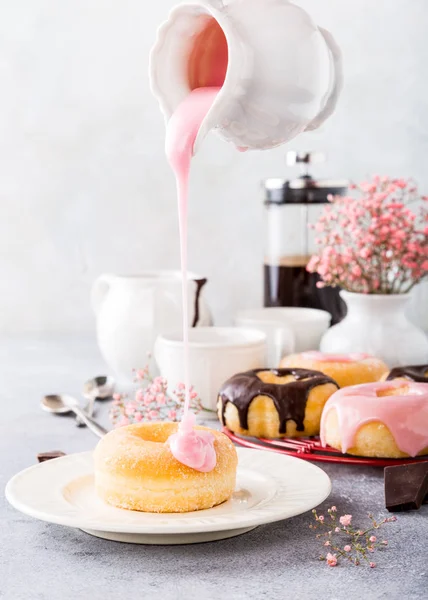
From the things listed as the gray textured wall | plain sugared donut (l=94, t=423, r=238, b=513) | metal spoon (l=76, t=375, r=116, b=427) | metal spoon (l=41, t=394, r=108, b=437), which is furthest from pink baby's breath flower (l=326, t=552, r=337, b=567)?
the gray textured wall

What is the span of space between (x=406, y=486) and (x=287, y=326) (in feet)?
Result: 2.25

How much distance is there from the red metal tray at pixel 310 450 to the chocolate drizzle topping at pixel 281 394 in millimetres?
26

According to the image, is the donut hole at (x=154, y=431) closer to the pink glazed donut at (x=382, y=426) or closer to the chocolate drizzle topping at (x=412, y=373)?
the pink glazed donut at (x=382, y=426)

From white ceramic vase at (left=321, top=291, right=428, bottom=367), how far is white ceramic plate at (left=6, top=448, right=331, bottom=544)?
565 millimetres

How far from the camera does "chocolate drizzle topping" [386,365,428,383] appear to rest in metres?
1.41

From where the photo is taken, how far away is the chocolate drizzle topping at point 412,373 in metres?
1.41

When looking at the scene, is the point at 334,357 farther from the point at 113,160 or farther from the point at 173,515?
the point at 113,160

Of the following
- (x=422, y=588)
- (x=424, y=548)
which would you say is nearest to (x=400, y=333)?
(x=424, y=548)

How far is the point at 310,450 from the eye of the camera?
4.16 feet

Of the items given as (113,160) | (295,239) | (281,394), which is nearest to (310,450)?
(281,394)

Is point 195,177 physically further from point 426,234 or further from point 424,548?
point 424,548

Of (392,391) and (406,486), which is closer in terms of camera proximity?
(406,486)

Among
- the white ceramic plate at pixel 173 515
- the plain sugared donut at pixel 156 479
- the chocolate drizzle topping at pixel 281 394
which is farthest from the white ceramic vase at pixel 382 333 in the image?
the plain sugared donut at pixel 156 479

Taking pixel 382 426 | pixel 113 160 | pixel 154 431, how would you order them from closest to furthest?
pixel 154 431 < pixel 382 426 < pixel 113 160
